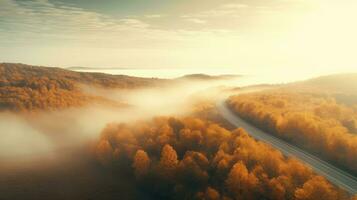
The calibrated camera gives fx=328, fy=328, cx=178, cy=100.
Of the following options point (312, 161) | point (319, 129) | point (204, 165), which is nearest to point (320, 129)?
point (319, 129)

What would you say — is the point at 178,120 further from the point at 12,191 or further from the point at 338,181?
the point at 338,181

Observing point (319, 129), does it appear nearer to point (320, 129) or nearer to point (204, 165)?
point (320, 129)

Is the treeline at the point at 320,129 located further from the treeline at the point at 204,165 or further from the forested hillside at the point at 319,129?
the treeline at the point at 204,165

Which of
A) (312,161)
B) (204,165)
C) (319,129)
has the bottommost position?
(204,165)

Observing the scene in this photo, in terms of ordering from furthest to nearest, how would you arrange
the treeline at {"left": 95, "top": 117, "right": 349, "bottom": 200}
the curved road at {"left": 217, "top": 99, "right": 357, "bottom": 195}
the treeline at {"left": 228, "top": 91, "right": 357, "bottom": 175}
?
the treeline at {"left": 228, "top": 91, "right": 357, "bottom": 175}
the treeline at {"left": 95, "top": 117, "right": 349, "bottom": 200}
the curved road at {"left": 217, "top": 99, "right": 357, "bottom": 195}

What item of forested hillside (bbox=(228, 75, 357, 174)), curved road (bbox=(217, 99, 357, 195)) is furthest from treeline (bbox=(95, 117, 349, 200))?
forested hillside (bbox=(228, 75, 357, 174))

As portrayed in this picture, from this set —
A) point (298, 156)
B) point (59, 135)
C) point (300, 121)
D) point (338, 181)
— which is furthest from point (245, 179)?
point (59, 135)

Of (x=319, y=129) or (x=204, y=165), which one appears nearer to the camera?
(x=319, y=129)

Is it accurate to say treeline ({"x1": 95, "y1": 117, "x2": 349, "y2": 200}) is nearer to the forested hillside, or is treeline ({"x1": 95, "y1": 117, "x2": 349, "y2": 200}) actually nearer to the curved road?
the curved road

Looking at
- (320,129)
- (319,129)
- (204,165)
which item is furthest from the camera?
(204,165)

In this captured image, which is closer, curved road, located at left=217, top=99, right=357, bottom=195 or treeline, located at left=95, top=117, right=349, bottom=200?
curved road, located at left=217, top=99, right=357, bottom=195
